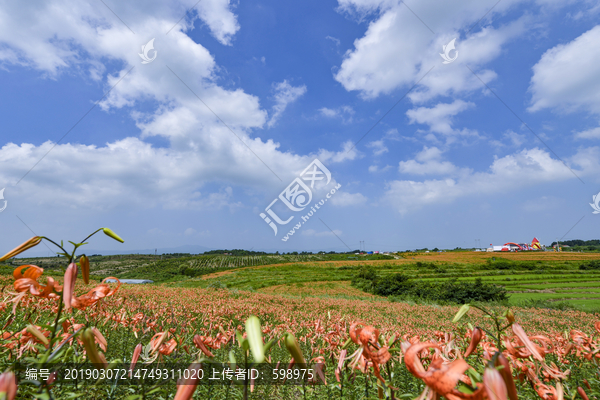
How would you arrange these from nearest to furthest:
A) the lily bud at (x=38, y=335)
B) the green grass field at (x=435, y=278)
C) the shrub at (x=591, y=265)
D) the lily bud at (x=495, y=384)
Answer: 1. the lily bud at (x=495, y=384)
2. the lily bud at (x=38, y=335)
3. the green grass field at (x=435, y=278)
4. the shrub at (x=591, y=265)

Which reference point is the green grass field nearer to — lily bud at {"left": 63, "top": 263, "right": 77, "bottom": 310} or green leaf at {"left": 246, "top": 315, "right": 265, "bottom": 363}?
lily bud at {"left": 63, "top": 263, "right": 77, "bottom": 310}

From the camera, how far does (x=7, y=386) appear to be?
22.5 inches

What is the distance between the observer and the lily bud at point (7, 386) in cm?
56

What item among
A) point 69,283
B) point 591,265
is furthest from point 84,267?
point 591,265

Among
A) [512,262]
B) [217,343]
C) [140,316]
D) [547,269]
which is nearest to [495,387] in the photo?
[217,343]

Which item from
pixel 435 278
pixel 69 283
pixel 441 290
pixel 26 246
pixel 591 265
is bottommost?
pixel 69 283

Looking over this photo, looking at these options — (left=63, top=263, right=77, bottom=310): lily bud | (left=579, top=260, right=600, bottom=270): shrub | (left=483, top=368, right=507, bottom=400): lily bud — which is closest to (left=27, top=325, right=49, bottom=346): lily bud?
(left=63, top=263, right=77, bottom=310): lily bud

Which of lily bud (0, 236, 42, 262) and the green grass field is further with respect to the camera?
the green grass field

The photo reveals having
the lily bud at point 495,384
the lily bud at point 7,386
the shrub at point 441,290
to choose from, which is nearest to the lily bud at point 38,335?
the lily bud at point 7,386

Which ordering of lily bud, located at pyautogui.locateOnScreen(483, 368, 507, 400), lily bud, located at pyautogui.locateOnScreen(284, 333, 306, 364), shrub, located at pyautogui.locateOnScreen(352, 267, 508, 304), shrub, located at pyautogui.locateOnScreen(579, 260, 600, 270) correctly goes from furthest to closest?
shrub, located at pyautogui.locateOnScreen(579, 260, 600, 270) → shrub, located at pyautogui.locateOnScreen(352, 267, 508, 304) → lily bud, located at pyautogui.locateOnScreen(284, 333, 306, 364) → lily bud, located at pyautogui.locateOnScreen(483, 368, 507, 400)

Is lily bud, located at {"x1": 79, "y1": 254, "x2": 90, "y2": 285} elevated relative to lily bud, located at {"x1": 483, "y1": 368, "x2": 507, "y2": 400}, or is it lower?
elevated

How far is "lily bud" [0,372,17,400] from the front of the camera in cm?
56

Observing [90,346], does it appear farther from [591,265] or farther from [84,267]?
[591,265]

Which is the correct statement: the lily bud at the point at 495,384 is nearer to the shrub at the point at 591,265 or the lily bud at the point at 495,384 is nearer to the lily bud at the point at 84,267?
the lily bud at the point at 84,267
